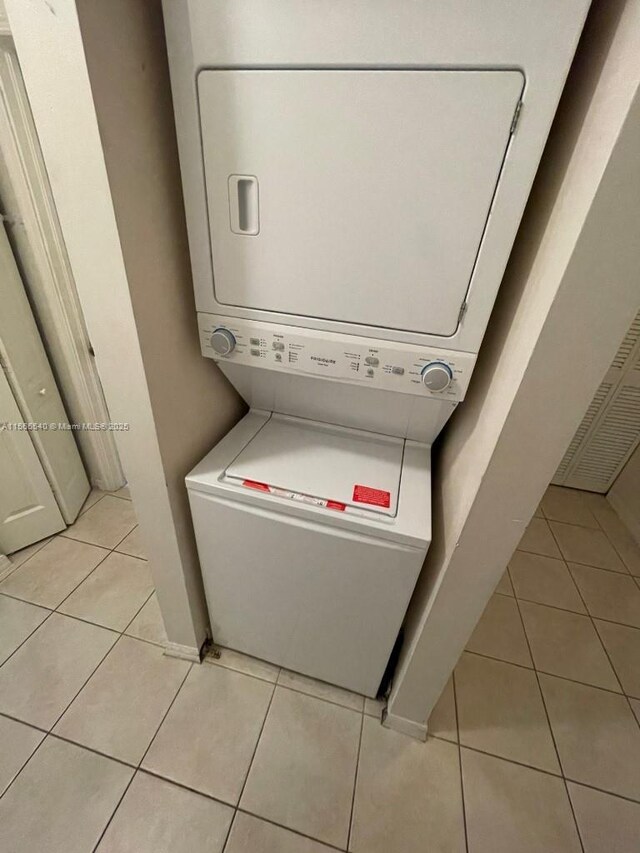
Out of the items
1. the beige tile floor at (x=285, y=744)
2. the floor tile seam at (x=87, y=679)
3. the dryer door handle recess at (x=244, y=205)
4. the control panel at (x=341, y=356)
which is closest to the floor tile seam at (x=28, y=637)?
the beige tile floor at (x=285, y=744)

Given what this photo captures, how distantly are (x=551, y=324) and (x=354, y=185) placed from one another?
44 centimetres

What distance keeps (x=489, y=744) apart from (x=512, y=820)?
178mm

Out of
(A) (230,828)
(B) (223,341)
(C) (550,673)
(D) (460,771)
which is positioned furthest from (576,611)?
(B) (223,341)

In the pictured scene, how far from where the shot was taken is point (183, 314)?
918 millimetres

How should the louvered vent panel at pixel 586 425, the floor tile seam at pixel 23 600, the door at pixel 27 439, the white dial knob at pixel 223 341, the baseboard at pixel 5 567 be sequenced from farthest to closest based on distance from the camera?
the louvered vent panel at pixel 586 425 → the baseboard at pixel 5 567 → the floor tile seam at pixel 23 600 → the door at pixel 27 439 → the white dial knob at pixel 223 341

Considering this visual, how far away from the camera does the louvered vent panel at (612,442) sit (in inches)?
80.7

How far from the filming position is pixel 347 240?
731mm

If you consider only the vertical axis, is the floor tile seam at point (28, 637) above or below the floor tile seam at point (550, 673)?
below

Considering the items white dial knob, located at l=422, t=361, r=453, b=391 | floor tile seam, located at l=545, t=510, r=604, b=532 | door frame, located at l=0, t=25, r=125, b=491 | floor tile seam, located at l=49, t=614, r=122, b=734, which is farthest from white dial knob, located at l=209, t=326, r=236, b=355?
floor tile seam, located at l=545, t=510, r=604, b=532

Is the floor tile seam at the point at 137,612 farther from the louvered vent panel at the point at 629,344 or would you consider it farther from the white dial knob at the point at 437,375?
the louvered vent panel at the point at 629,344

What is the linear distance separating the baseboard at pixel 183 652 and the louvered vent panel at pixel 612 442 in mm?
2424

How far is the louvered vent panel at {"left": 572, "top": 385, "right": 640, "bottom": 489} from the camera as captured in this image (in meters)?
2.05

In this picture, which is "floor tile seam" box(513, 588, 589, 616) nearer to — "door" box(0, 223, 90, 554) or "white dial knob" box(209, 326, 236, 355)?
"white dial knob" box(209, 326, 236, 355)

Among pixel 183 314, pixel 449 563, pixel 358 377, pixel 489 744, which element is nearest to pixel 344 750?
pixel 489 744
